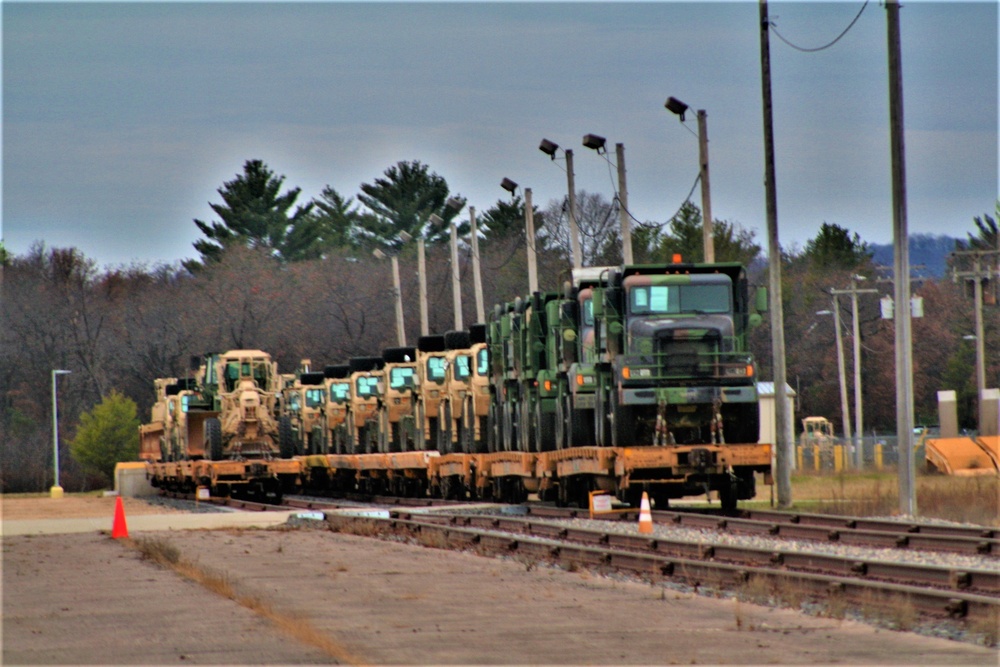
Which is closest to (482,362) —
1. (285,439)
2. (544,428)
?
(544,428)

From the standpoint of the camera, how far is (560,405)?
3098 cm

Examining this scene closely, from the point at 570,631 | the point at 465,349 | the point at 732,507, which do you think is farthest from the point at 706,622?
the point at 465,349

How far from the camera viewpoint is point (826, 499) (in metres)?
32.9

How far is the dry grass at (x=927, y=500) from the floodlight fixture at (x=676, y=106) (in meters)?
8.64

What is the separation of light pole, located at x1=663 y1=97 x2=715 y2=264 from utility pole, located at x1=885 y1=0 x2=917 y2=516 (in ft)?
24.6

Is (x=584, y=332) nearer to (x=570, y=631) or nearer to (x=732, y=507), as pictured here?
(x=732, y=507)

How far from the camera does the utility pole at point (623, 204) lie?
40.2m

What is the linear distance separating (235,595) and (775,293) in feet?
58.6

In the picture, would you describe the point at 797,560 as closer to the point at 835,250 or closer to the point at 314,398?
the point at 314,398

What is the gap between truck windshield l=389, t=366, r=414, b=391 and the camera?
46906 mm

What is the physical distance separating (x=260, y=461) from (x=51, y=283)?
2823 inches

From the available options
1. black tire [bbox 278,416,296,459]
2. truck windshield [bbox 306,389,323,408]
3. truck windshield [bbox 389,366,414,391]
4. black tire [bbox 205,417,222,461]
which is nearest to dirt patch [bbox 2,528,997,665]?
truck windshield [bbox 389,366,414,391]

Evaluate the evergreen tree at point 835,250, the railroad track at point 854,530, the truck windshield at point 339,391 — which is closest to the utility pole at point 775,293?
the railroad track at point 854,530

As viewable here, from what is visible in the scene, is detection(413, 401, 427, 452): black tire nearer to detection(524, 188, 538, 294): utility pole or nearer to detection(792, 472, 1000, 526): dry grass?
detection(524, 188, 538, 294): utility pole
